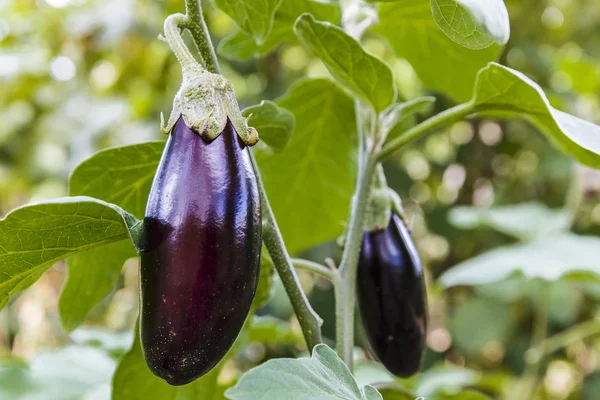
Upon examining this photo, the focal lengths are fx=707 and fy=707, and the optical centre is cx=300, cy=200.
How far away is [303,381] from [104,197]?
0.77 ft

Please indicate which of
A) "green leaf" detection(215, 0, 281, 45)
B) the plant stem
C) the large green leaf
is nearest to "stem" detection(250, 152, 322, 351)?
the plant stem

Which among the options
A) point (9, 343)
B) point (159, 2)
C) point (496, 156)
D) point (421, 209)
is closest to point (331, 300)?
point (421, 209)

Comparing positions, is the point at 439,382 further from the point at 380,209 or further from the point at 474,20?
the point at 474,20

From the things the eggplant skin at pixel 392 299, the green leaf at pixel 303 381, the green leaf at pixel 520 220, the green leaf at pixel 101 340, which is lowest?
the green leaf at pixel 520 220

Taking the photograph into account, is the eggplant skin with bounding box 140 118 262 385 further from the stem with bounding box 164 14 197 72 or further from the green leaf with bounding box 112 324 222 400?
the green leaf with bounding box 112 324 222 400

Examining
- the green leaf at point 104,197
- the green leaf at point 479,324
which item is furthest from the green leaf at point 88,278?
the green leaf at point 479,324

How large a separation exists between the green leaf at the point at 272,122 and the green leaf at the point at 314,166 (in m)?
0.17

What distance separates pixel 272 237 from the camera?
41cm

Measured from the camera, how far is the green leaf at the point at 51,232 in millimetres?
354

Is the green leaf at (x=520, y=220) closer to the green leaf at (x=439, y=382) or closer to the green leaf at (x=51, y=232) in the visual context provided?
the green leaf at (x=439, y=382)

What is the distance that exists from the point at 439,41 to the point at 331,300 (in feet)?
3.12

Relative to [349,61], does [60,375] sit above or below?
below

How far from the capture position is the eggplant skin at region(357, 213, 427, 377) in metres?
0.52

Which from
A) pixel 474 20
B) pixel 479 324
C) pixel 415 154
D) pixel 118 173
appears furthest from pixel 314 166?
pixel 415 154
